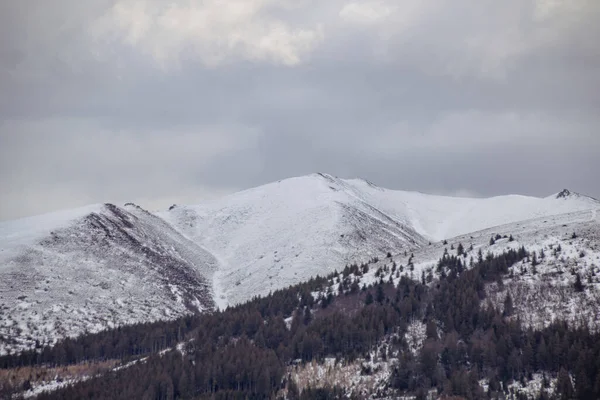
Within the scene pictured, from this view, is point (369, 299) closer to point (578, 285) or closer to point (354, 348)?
point (354, 348)

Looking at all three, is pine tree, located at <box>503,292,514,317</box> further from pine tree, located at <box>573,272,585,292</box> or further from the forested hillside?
pine tree, located at <box>573,272,585,292</box>

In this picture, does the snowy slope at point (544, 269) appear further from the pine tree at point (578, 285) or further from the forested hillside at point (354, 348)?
the forested hillside at point (354, 348)

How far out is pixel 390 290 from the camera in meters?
168

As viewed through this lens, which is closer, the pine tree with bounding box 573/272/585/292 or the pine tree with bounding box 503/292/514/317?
the pine tree with bounding box 573/272/585/292

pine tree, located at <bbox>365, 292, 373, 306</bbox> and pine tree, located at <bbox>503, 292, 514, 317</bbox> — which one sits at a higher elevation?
pine tree, located at <bbox>365, 292, 373, 306</bbox>

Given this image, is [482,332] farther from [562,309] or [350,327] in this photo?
[350,327]

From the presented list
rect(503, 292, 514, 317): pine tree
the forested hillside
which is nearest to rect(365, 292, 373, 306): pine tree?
the forested hillside

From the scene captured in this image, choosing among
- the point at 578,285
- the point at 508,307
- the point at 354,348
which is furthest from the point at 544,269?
the point at 354,348

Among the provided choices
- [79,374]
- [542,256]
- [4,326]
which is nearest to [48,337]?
[4,326]

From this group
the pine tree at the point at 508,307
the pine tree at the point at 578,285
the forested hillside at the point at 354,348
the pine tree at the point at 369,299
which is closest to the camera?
the forested hillside at the point at 354,348

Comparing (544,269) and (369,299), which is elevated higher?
(544,269)

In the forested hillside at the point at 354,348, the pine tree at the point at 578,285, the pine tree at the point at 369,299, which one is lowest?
the forested hillside at the point at 354,348

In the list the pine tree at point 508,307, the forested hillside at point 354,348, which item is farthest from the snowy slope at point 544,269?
the forested hillside at point 354,348

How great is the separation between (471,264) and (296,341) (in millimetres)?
46487
